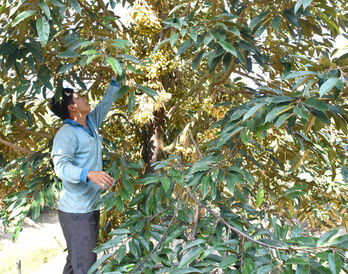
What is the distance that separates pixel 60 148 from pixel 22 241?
5.25 m

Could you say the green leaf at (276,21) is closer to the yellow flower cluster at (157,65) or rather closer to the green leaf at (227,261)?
the yellow flower cluster at (157,65)

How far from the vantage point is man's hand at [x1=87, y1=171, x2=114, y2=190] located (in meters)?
1.28

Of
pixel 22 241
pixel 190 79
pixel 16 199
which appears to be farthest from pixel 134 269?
pixel 22 241

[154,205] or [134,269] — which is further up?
[154,205]

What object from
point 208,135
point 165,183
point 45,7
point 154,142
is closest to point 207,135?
point 208,135

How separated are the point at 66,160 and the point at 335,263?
103cm

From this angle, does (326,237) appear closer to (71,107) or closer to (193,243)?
(193,243)

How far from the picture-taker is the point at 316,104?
3.20ft

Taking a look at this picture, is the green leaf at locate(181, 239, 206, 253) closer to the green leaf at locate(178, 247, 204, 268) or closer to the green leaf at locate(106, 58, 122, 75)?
the green leaf at locate(178, 247, 204, 268)

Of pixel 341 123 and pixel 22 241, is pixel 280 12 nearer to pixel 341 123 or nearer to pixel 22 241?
pixel 341 123

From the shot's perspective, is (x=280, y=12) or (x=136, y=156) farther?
(x=136, y=156)

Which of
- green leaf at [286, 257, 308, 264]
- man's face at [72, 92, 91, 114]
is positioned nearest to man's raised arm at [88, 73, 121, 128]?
man's face at [72, 92, 91, 114]

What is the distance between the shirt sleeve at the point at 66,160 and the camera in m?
1.39

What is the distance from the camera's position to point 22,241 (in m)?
6.02
